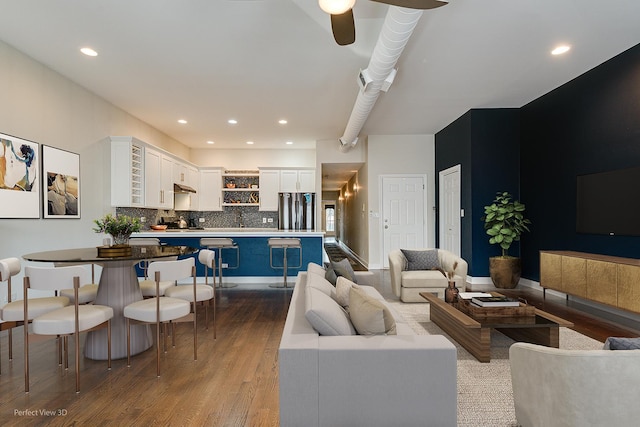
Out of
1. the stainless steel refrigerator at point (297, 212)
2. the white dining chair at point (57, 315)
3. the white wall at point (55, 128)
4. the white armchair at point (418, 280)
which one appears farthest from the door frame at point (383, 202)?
the white dining chair at point (57, 315)

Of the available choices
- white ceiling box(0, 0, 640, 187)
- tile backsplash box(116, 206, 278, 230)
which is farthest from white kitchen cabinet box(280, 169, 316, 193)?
white ceiling box(0, 0, 640, 187)

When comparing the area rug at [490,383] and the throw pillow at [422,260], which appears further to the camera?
the throw pillow at [422,260]

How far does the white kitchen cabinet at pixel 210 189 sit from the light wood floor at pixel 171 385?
5473 millimetres

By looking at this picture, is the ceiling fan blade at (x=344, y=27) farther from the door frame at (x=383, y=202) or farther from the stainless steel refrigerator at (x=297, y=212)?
the stainless steel refrigerator at (x=297, y=212)

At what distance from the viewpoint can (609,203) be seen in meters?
4.16

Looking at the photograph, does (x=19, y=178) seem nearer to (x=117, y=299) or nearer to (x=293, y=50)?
(x=117, y=299)

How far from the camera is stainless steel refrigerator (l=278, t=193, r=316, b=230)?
8477 mm

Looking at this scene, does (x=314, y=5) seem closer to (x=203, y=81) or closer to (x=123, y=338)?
(x=203, y=81)

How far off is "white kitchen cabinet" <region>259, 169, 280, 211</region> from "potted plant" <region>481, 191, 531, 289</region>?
4844 mm

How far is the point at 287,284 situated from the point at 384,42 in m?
4.19

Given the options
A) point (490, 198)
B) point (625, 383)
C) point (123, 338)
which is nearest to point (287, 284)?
point (123, 338)

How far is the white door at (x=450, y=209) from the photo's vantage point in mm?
6707

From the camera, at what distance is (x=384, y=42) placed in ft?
10.4

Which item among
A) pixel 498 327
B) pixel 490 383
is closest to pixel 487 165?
pixel 498 327
